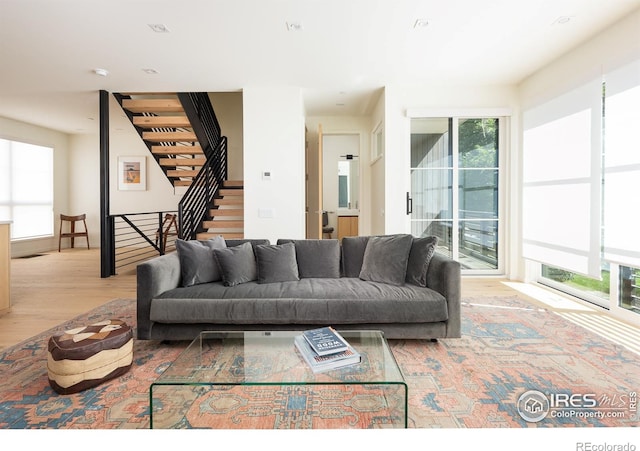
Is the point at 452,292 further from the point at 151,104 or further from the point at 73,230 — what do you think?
the point at 73,230

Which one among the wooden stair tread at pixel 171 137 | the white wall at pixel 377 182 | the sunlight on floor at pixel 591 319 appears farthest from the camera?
the wooden stair tread at pixel 171 137

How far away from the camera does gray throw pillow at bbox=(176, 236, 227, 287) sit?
296 centimetres

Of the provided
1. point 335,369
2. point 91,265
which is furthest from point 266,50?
point 91,265

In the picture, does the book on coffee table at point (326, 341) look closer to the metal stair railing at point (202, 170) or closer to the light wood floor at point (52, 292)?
the light wood floor at point (52, 292)

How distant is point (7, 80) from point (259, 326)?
5.33 metres

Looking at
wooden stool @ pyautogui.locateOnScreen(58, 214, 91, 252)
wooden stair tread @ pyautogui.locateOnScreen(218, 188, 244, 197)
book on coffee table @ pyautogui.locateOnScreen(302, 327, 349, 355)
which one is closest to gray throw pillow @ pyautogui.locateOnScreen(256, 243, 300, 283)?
book on coffee table @ pyautogui.locateOnScreen(302, 327, 349, 355)

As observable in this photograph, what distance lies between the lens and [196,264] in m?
2.99

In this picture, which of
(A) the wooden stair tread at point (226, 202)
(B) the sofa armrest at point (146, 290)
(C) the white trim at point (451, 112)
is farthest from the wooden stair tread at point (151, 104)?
(B) the sofa armrest at point (146, 290)

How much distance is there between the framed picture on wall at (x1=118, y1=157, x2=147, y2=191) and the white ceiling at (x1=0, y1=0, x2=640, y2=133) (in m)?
3.51

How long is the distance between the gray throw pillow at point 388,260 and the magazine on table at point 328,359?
1.27 m

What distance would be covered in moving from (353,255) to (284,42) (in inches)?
93.0

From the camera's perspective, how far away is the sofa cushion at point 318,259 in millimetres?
3277
